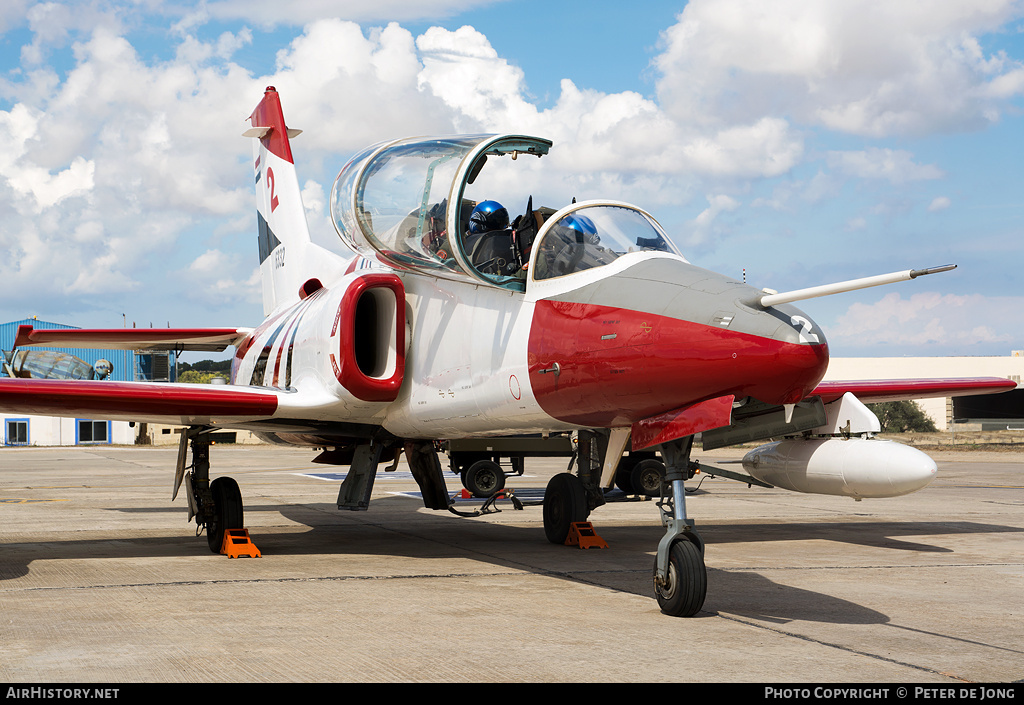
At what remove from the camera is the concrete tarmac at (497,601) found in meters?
4.58

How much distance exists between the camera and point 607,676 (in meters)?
4.35

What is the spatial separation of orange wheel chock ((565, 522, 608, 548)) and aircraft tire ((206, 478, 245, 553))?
3436mm

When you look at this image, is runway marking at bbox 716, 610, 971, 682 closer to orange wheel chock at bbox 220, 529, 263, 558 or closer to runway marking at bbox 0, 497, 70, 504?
orange wheel chock at bbox 220, 529, 263, 558

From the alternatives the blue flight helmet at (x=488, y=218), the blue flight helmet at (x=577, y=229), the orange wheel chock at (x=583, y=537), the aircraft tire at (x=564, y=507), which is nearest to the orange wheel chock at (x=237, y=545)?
the aircraft tire at (x=564, y=507)

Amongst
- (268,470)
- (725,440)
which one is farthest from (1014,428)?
(725,440)

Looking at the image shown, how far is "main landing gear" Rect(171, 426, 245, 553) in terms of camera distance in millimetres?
9414

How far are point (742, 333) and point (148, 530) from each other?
886cm

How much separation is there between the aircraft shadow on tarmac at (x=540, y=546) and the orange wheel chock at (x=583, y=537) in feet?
0.53

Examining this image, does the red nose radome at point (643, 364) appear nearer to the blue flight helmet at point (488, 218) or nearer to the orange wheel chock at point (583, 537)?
the blue flight helmet at point (488, 218)

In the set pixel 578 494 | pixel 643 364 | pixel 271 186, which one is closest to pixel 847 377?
pixel 271 186

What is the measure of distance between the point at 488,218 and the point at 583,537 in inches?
A: 155

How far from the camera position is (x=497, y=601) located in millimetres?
6496

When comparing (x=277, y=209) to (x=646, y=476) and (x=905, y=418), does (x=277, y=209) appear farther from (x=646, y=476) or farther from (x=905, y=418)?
(x=905, y=418)
